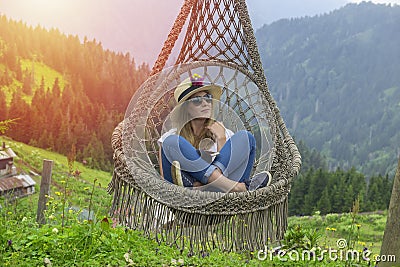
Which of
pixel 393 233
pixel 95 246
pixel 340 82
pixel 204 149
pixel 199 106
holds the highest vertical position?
pixel 340 82

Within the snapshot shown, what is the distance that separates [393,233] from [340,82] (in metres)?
13.9

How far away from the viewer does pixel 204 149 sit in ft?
6.41

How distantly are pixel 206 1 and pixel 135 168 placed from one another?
39.7 inches

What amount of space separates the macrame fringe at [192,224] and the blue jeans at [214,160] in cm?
18

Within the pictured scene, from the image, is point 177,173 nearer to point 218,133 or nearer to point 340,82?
point 218,133

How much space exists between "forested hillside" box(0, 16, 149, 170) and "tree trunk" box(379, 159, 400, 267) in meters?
2.31

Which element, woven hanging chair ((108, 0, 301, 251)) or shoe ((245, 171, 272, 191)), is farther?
shoe ((245, 171, 272, 191))

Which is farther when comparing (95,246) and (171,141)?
(95,246)

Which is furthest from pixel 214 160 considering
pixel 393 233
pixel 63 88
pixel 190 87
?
pixel 63 88

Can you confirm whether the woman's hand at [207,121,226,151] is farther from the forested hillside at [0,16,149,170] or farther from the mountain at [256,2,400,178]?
the mountain at [256,2,400,178]

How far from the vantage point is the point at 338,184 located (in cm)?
525

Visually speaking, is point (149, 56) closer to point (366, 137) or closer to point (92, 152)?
point (92, 152)

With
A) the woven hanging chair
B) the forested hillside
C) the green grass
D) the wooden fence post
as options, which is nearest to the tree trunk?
the green grass

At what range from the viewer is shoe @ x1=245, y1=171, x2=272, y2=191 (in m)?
1.85
